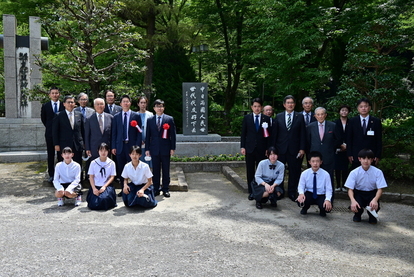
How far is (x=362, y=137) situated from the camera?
6.00 m

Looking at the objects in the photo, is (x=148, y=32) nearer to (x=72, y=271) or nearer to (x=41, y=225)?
(x=41, y=225)

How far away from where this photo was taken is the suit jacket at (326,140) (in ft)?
19.8

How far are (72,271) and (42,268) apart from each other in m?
0.31

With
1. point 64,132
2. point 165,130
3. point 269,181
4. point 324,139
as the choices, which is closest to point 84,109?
point 64,132

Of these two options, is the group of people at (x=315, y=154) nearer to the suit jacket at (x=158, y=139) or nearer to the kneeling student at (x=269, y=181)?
the kneeling student at (x=269, y=181)

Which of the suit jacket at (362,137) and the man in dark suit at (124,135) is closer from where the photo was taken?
the suit jacket at (362,137)

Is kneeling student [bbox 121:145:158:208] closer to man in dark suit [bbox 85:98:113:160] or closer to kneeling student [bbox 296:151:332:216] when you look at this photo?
man in dark suit [bbox 85:98:113:160]

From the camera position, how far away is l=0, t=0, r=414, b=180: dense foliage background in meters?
7.31

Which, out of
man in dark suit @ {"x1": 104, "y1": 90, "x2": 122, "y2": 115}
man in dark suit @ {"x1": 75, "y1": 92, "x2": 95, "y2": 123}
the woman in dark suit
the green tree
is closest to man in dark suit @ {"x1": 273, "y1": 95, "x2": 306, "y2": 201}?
the woman in dark suit

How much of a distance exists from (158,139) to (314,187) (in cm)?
293

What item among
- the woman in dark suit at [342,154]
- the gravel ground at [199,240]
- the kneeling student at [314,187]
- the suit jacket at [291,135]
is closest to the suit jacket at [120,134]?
the gravel ground at [199,240]

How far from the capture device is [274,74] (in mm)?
13500

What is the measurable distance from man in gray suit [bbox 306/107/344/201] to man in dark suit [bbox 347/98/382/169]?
278 millimetres

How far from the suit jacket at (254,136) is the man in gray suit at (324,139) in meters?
0.75
